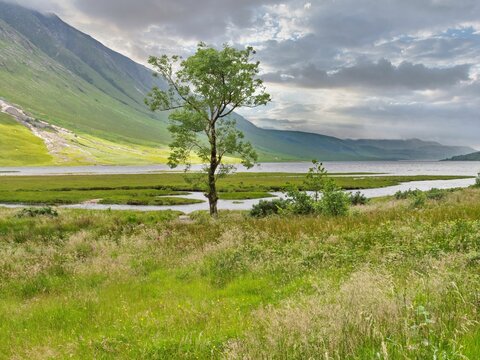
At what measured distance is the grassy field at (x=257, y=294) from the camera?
197 inches

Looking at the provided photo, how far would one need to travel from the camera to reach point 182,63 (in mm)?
37125

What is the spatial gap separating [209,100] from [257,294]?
29028 millimetres

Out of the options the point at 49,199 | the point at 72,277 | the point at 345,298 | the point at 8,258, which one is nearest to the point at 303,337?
the point at 345,298

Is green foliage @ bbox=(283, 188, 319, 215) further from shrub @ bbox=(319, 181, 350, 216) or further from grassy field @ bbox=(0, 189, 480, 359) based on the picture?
grassy field @ bbox=(0, 189, 480, 359)

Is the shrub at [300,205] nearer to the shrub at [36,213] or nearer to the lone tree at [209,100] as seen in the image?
the lone tree at [209,100]

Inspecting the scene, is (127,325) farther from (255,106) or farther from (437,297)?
(255,106)

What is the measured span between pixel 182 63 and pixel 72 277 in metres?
29.2

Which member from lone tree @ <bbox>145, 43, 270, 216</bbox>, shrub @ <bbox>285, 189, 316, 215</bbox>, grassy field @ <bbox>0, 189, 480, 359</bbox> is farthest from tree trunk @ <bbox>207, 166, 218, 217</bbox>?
grassy field @ <bbox>0, 189, 480, 359</bbox>

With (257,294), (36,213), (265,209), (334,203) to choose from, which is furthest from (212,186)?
(257,294)

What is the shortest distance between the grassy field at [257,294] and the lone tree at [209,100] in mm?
19573

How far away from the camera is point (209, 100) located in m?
36.0

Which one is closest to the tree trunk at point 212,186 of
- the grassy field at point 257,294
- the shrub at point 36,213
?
the shrub at point 36,213

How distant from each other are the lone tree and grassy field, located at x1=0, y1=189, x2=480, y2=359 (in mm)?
19573

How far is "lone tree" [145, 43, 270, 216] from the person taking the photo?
34.8 metres
